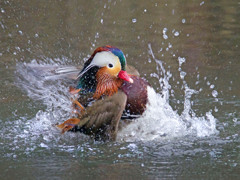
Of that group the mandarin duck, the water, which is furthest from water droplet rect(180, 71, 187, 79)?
the mandarin duck

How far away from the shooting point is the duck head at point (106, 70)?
4.34 metres

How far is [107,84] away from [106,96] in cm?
12

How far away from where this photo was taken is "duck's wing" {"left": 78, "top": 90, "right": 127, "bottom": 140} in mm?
4227

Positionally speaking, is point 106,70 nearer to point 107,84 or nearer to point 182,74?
point 107,84

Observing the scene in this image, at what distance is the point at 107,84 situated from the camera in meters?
4.41

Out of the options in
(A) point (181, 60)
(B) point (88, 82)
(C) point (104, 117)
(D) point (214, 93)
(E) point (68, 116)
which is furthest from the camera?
(A) point (181, 60)

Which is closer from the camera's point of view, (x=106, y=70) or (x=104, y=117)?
(x=104, y=117)

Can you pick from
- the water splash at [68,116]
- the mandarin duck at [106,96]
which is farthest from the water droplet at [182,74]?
the mandarin duck at [106,96]

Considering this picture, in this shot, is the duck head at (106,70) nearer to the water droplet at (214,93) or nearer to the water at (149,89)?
the water at (149,89)

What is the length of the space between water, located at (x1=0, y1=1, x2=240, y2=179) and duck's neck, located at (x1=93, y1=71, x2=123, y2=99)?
14.9 inches

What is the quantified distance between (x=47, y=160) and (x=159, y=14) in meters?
5.87

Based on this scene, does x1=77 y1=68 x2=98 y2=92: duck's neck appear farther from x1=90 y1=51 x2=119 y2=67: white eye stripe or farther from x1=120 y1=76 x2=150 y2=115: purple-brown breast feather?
x1=120 y1=76 x2=150 y2=115: purple-brown breast feather

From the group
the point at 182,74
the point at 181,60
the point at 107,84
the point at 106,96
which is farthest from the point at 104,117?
the point at 181,60

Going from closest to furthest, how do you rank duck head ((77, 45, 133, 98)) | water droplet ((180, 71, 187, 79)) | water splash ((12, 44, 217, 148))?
duck head ((77, 45, 133, 98)) → water splash ((12, 44, 217, 148)) → water droplet ((180, 71, 187, 79))
